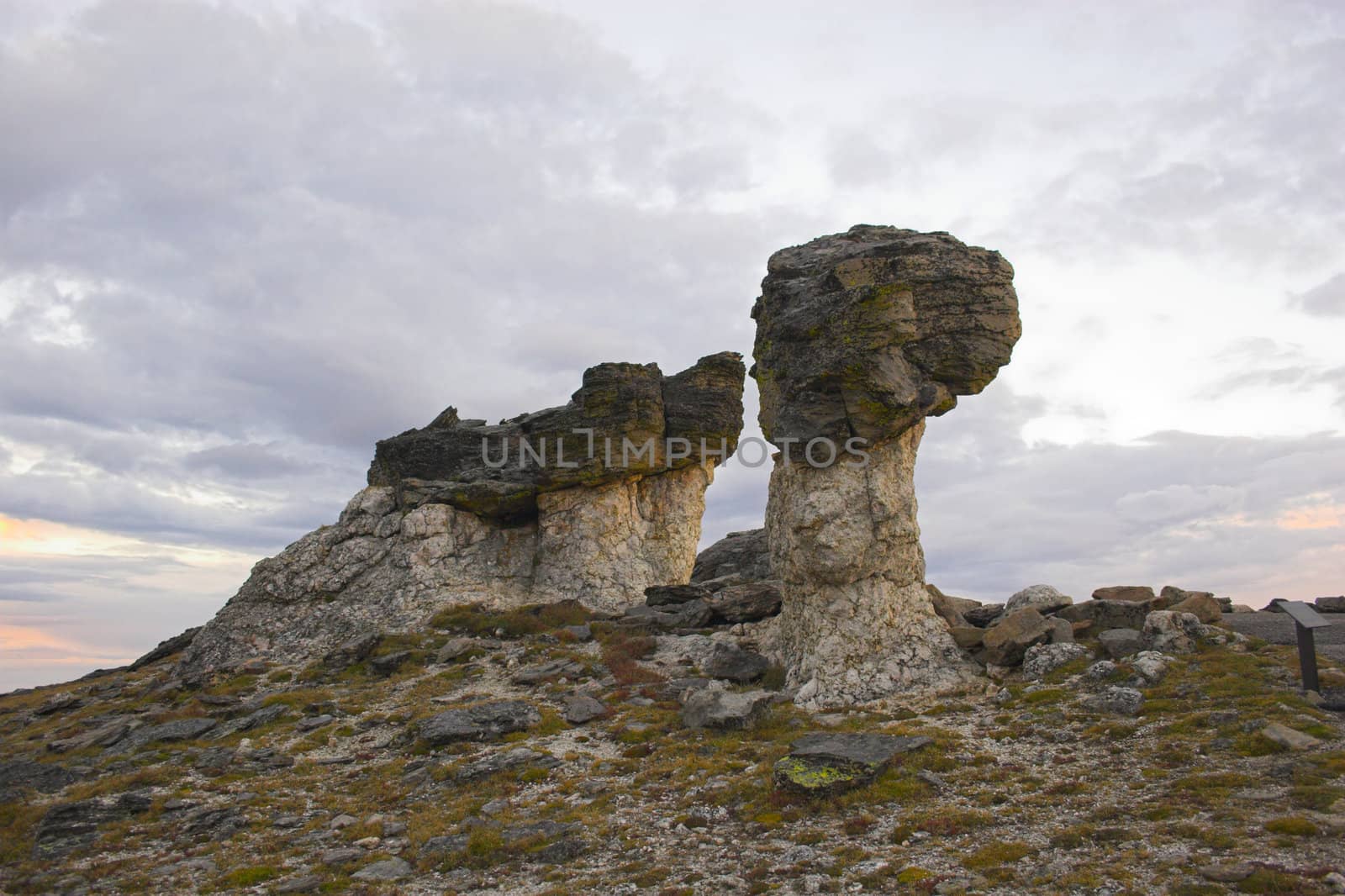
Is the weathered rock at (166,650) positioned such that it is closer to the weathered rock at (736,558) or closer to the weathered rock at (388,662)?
the weathered rock at (388,662)

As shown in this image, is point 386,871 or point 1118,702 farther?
point 1118,702

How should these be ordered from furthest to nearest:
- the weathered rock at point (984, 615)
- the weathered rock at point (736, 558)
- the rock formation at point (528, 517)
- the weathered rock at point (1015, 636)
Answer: the weathered rock at point (736, 558) → the rock formation at point (528, 517) → the weathered rock at point (984, 615) → the weathered rock at point (1015, 636)

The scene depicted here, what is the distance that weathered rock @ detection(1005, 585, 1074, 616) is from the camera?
30062 millimetres

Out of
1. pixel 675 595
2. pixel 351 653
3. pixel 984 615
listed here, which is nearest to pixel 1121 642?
pixel 984 615

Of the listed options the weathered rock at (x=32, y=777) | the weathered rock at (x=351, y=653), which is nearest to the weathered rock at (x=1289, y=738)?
the weathered rock at (x=32, y=777)

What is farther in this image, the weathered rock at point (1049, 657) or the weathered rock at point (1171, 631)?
the weathered rock at point (1049, 657)

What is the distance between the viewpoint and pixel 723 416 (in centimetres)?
4953

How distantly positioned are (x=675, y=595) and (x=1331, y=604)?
86.3 ft

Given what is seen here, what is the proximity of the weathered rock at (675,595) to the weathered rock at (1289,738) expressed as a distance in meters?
26.1

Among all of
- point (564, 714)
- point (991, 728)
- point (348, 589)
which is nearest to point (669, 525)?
point (348, 589)

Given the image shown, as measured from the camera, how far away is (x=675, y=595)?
42062 mm

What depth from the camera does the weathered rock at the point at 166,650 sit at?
49.1 metres

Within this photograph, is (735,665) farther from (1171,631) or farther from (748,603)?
(1171,631)

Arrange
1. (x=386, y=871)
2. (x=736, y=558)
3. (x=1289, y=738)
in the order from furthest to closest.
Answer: (x=736, y=558)
(x=1289, y=738)
(x=386, y=871)
